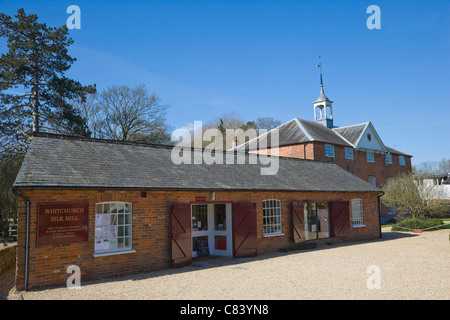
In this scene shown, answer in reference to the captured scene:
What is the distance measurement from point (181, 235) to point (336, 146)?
21698 millimetres

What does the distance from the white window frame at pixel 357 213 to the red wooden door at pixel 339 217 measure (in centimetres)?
113

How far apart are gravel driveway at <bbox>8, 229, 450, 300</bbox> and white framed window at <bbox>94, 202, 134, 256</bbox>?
994 millimetres

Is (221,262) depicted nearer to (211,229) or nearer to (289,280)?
(211,229)

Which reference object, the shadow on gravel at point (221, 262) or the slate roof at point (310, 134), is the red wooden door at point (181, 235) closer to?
the shadow on gravel at point (221, 262)

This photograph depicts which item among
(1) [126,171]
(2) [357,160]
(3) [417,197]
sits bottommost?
(3) [417,197]

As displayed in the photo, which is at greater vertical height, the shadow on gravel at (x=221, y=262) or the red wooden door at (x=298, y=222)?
the red wooden door at (x=298, y=222)

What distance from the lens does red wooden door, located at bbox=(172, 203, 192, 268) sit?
1130 centimetres

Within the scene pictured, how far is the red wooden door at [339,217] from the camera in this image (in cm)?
1728

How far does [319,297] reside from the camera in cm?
749

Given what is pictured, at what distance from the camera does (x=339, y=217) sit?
57.5 feet

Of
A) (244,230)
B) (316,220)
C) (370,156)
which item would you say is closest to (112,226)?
(244,230)

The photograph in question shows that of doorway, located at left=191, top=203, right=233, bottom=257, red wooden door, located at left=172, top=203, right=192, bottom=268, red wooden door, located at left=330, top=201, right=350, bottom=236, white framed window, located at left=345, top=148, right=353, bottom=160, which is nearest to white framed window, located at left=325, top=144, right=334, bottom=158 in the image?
white framed window, located at left=345, top=148, right=353, bottom=160

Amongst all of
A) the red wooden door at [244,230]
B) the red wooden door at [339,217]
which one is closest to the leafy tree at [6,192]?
the red wooden door at [244,230]

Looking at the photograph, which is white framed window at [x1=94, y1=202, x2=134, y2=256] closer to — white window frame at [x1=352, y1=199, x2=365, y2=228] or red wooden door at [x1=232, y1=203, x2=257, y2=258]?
red wooden door at [x1=232, y1=203, x2=257, y2=258]
